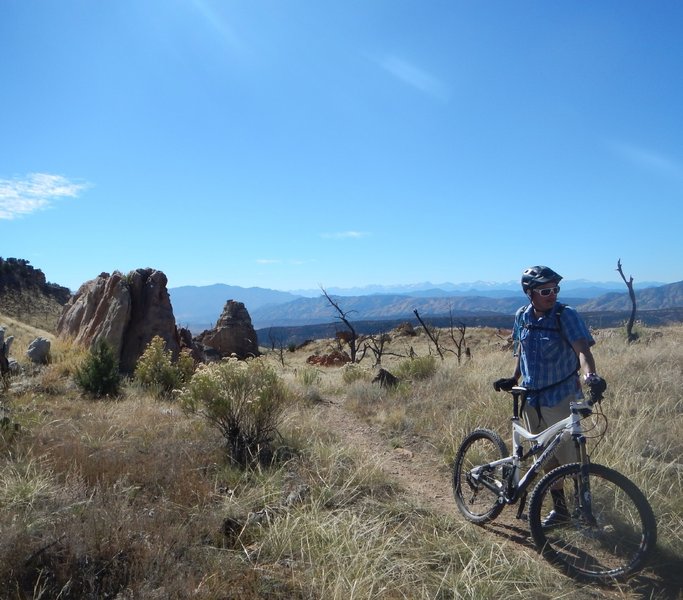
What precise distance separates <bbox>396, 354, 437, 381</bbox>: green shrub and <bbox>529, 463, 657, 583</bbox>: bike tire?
7039mm

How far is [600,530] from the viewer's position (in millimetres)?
3762

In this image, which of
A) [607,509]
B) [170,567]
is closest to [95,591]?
[170,567]

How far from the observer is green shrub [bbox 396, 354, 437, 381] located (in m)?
11.2

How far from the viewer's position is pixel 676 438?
214 inches

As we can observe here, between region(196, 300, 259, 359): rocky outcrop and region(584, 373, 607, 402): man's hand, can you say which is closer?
region(584, 373, 607, 402): man's hand

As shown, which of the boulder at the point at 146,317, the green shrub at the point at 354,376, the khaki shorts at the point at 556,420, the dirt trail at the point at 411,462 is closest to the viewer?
the khaki shorts at the point at 556,420

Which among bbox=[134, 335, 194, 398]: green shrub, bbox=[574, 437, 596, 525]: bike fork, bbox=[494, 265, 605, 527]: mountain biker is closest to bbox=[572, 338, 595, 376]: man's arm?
bbox=[494, 265, 605, 527]: mountain biker

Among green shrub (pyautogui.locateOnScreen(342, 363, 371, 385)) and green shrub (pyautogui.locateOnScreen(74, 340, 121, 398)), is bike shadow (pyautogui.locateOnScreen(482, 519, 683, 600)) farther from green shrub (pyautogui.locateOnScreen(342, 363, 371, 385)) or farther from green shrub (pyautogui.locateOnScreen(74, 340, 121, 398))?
green shrub (pyautogui.locateOnScreen(342, 363, 371, 385))

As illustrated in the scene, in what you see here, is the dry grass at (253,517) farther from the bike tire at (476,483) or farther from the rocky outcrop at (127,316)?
the rocky outcrop at (127,316)

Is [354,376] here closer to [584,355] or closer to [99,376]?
[99,376]

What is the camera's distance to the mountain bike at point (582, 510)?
11.5ft

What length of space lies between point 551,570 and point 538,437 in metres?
0.93

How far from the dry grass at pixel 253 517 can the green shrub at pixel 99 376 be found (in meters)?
1.87

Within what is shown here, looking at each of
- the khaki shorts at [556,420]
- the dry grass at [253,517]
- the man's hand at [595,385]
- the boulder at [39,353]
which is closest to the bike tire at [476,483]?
the dry grass at [253,517]
